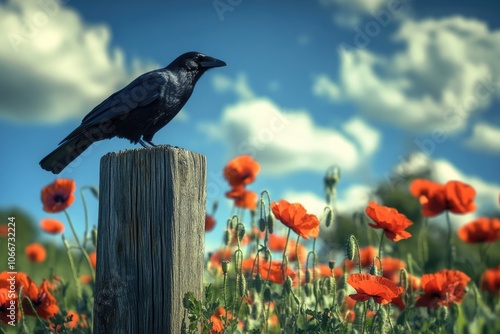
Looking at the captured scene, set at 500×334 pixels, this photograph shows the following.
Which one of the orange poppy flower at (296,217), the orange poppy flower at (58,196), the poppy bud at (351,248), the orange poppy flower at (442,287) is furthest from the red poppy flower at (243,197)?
the poppy bud at (351,248)

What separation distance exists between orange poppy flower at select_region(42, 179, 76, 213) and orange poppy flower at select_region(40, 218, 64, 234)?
41.5 inches

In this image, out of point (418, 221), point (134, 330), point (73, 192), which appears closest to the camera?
point (134, 330)

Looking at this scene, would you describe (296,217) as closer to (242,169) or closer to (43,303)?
(242,169)

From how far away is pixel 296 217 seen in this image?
10.5 ft

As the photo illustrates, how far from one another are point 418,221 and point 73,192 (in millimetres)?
24808

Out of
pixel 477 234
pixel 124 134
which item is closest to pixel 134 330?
pixel 124 134

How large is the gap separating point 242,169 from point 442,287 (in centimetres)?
161

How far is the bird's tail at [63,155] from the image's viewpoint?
12.7 ft

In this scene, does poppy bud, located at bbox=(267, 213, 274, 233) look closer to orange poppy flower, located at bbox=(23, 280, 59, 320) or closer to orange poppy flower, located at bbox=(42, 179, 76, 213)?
orange poppy flower, located at bbox=(23, 280, 59, 320)

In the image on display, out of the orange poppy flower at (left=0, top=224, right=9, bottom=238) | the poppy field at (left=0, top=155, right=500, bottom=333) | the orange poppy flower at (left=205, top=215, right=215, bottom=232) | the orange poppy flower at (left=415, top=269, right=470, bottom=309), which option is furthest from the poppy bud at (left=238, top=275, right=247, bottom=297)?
the orange poppy flower at (left=0, top=224, right=9, bottom=238)

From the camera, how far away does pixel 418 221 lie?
27484mm

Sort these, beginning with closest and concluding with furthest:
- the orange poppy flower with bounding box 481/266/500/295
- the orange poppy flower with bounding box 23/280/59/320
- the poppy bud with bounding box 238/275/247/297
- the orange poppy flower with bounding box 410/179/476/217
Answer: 1. the poppy bud with bounding box 238/275/247/297
2. the orange poppy flower with bounding box 23/280/59/320
3. the orange poppy flower with bounding box 410/179/476/217
4. the orange poppy flower with bounding box 481/266/500/295

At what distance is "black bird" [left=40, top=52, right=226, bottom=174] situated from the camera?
12.9 feet

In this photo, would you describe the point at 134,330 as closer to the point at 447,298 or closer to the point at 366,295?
the point at 366,295
